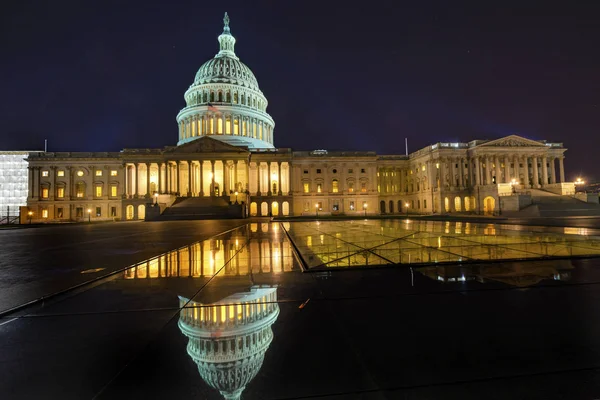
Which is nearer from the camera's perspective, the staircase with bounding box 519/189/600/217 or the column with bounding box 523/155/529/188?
the staircase with bounding box 519/189/600/217

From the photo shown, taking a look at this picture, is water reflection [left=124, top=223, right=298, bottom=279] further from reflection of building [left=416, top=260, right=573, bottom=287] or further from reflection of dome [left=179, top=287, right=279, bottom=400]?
reflection of building [left=416, top=260, right=573, bottom=287]

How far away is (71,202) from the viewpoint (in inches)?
3295

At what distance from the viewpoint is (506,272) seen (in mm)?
6641

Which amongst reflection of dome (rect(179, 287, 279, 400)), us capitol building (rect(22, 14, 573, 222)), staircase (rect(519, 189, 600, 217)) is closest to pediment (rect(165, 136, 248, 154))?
us capitol building (rect(22, 14, 573, 222))

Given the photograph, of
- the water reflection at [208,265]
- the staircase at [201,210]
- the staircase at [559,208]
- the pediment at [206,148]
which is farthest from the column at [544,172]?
the water reflection at [208,265]

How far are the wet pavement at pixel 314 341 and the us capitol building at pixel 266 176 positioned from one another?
6913cm

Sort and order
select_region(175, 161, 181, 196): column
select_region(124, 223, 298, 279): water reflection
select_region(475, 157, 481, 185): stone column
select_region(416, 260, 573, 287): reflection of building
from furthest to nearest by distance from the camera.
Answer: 1. select_region(475, 157, 481, 185): stone column
2. select_region(175, 161, 181, 196): column
3. select_region(124, 223, 298, 279): water reflection
4. select_region(416, 260, 573, 287): reflection of building

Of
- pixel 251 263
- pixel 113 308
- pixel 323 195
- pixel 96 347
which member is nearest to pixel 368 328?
pixel 96 347

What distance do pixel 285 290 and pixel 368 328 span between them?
2.12 metres

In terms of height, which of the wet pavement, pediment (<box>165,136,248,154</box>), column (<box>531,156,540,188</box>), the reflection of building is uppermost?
pediment (<box>165,136,248,154</box>)

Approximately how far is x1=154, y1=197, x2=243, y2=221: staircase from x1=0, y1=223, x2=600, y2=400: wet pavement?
4923 centimetres

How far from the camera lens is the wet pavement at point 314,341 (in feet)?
8.01

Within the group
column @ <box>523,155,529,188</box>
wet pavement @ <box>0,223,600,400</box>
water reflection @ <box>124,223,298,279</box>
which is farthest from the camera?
column @ <box>523,155,529,188</box>

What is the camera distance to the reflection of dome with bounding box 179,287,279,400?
8.73 ft
